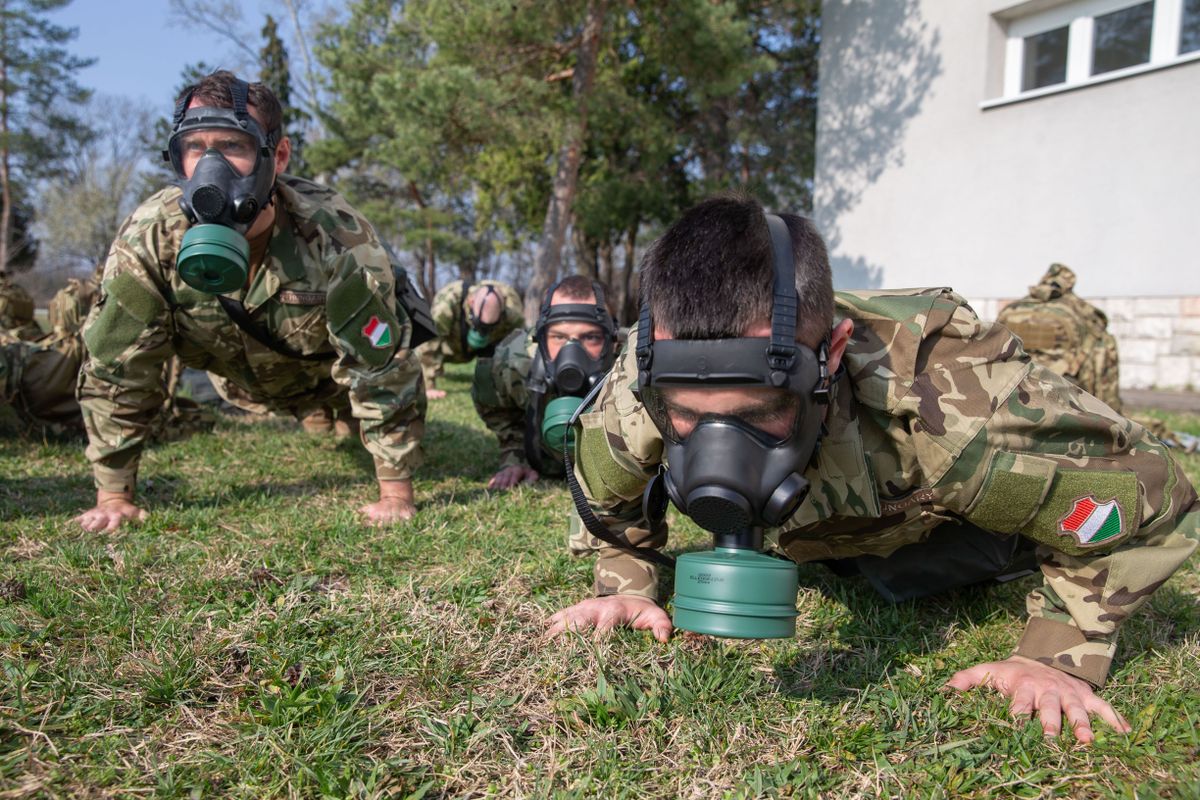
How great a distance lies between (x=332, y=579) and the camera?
2838 mm

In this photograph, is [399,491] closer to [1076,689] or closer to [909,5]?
[1076,689]

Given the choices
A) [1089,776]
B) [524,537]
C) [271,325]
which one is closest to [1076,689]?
[1089,776]

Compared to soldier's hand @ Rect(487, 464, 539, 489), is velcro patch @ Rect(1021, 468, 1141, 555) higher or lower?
higher

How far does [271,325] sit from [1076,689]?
3.43 metres

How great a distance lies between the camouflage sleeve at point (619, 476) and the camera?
2219 mm

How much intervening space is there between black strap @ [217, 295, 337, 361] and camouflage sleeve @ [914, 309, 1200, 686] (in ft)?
9.90

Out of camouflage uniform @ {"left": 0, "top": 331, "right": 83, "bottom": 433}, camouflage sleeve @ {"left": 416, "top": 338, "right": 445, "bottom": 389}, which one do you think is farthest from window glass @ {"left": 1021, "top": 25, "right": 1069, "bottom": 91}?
camouflage uniform @ {"left": 0, "top": 331, "right": 83, "bottom": 433}

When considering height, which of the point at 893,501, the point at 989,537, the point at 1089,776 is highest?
the point at 893,501

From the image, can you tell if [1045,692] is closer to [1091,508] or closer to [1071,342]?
[1091,508]

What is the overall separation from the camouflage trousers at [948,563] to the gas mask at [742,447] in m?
1.13

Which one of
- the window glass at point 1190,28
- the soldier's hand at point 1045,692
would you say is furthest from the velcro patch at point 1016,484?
the window glass at point 1190,28

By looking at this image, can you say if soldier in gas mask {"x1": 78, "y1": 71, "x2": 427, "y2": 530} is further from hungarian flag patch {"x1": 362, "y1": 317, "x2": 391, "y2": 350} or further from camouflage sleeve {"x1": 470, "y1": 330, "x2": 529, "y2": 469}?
camouflage sleeve {"x1": 470, "y1": 330, "x2": 529, "y2": 469}

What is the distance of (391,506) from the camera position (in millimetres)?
3672

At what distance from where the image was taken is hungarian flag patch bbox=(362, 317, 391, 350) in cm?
365
